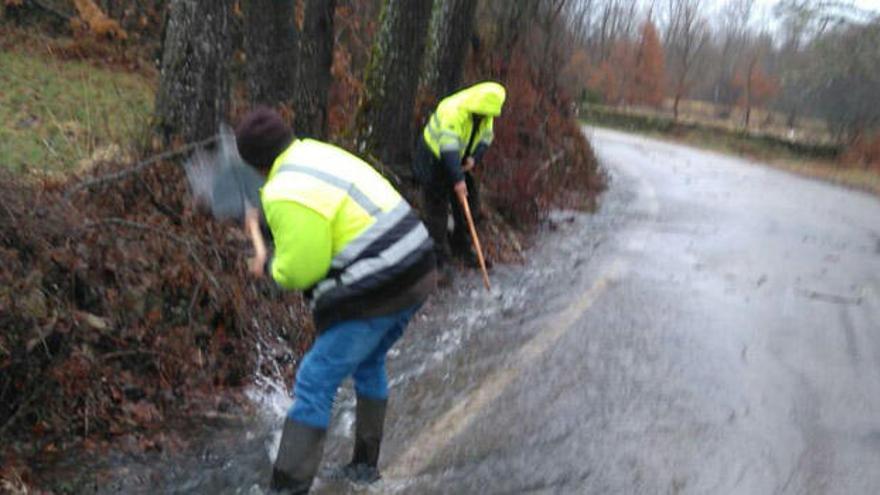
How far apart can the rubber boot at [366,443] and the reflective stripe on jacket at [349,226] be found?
2.30 ft

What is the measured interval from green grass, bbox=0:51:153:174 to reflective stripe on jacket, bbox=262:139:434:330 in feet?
Answer: 11.0

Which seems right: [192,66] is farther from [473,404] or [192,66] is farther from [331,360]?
[331,360]

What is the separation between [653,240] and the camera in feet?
40.9

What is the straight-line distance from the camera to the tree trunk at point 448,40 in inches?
432

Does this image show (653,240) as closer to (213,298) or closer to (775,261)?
(775,261)

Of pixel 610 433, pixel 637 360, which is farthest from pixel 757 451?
pixel 637 360

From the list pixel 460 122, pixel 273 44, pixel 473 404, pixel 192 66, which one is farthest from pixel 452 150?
pixel 273 44

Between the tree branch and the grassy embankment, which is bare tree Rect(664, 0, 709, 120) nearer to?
the grassy embankment

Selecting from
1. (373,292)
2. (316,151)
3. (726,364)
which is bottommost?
(726,364)

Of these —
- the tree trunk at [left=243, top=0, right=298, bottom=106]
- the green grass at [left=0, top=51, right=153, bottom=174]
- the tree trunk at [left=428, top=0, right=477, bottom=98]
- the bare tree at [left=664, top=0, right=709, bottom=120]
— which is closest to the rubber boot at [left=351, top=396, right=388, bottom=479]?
the green grass at [left=0, top=51, right=153, bottom=174]

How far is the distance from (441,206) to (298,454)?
16.7ft

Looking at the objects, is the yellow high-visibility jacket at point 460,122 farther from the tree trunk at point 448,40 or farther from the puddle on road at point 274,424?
the tree trunk at point 448,40

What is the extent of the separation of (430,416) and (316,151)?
224 centimetres

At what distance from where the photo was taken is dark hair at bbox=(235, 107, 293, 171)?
4.08 metres
